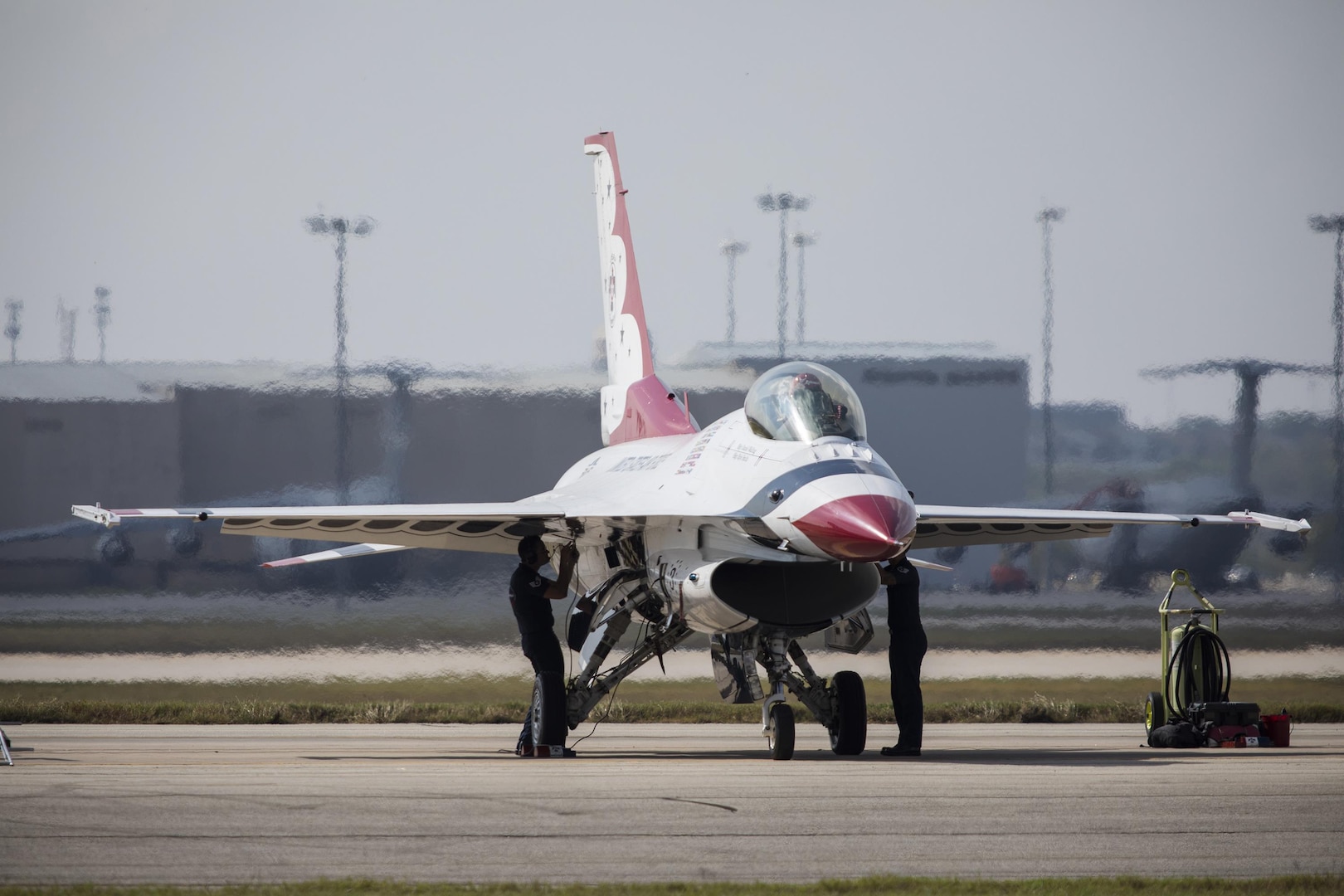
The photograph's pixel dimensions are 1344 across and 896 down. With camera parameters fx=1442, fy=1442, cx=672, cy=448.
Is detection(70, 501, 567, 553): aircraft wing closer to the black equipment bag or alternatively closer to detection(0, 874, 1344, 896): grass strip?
the black equipment bag

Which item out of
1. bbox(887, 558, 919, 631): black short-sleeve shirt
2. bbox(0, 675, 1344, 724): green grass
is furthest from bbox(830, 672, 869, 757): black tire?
bbox(0, 675, 1344, 724): green grass

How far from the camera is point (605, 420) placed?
16.7 metres

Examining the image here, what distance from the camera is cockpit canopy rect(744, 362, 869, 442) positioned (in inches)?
404

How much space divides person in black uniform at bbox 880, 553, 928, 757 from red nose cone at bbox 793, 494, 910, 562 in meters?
2.23

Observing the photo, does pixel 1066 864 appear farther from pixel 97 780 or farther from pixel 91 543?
pixel 91 543

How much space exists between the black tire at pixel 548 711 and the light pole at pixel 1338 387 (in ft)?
36.2

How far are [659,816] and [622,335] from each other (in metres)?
9.90

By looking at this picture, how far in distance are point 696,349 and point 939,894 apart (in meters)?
15.4

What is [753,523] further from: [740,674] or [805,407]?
[740,674]

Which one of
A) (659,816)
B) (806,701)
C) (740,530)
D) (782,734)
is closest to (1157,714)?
(806,701)

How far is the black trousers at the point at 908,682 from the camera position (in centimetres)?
1167

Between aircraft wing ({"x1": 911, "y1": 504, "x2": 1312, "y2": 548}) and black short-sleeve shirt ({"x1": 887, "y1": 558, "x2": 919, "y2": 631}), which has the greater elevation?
aircraft wing ({"x1": 911, "y1": 504, "x2": 1312, "y2": 548})

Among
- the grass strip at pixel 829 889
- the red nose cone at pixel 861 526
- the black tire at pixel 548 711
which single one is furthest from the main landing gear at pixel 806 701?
the grass strip at pixel 829 889

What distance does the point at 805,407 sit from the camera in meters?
10.3
